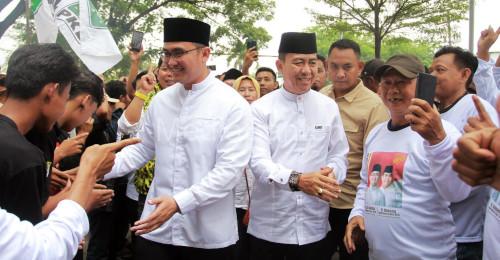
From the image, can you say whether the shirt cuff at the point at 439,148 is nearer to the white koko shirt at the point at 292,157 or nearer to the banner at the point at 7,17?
the white koko shirt at the point at 292,157

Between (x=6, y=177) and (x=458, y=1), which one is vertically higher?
(x=458, y=1)

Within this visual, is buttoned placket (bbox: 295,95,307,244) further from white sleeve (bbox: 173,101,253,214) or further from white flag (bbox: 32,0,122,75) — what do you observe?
white flag (bbox: 32,0,122,75)

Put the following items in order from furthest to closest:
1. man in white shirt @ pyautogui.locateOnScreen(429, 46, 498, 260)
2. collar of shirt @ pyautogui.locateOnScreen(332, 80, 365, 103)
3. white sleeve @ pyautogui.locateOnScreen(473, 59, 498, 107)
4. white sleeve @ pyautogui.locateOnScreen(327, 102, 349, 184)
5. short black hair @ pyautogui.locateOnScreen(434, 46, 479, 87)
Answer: white sleeve @ pyautogui.locateOnScreen(473, 59, 498, 107) < collar of shirt @ pyautogui.locateOnScreen(332, 80, 365, 103) < short black hair @ pyautogui.locateOnScreen(434, 46, 479, 87) < white sleeve @ pyautogui.locateOnScreen(327, 102, 349, 184) < man in white shirt @ pyautogui.locateOnScreen(429, 46, 498, 260)

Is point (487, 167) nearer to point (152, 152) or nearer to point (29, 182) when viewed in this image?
point (29, 182)

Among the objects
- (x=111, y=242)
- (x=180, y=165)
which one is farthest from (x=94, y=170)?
(x=111, y=242)

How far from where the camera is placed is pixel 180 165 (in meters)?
3.07

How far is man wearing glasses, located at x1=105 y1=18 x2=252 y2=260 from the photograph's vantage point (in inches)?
118

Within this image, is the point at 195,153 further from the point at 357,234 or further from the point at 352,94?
the point at 352,94

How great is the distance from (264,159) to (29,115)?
66.7 inches

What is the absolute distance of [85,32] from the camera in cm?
534

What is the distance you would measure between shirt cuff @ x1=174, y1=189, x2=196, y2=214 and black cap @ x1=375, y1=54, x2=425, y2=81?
1499 mm

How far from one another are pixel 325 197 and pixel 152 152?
129cm

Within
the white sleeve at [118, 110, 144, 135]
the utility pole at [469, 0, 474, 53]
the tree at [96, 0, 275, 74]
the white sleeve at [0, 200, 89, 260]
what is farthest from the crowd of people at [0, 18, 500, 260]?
the tree at [96, 0, 275, 74]

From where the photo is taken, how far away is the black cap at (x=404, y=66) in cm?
297
